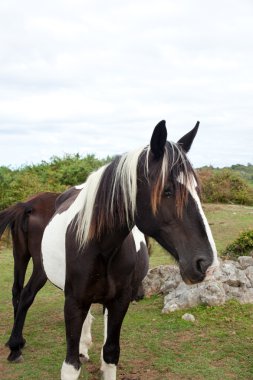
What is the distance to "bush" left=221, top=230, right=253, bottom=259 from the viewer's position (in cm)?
861

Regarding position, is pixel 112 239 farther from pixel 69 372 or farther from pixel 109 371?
pixel 109 371

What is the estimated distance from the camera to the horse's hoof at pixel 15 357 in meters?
4.71

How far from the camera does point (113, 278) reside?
126 inches

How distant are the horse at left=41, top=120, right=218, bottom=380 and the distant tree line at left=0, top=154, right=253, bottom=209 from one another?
12.5 m

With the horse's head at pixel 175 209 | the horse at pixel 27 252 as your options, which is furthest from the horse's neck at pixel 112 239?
the horse at pixel 27 252

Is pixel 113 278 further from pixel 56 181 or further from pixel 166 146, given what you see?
pixel 56 181

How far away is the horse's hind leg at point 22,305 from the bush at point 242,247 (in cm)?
496

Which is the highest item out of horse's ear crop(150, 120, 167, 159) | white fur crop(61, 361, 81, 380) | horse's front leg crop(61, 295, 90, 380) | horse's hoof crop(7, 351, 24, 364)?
horse's ear crop(150, 120, 167, 159)

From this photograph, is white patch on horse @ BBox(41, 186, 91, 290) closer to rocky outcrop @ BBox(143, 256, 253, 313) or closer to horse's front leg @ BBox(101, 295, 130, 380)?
horse's front leg @ BBox(101, 295, 130, 380)

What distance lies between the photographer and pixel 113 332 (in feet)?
11.4

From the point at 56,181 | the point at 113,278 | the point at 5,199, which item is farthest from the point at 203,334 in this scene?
the point at 56,181

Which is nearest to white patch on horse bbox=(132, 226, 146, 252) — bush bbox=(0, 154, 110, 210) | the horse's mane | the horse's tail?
the horse's mane

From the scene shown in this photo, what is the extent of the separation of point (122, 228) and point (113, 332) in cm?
109

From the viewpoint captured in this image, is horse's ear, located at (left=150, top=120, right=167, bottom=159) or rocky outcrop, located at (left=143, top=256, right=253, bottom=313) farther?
rocky outcrop, located at (left=143, top=256, right=253, bottom=313)
